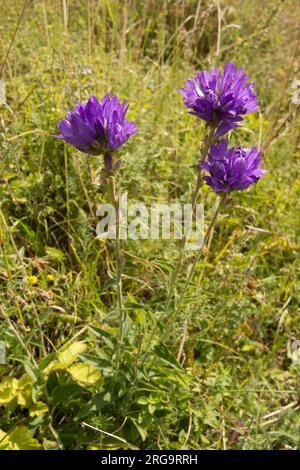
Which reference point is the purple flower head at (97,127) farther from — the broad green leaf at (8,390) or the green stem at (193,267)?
the broad green leaf at (8,390)

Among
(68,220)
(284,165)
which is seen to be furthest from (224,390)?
(284,165)

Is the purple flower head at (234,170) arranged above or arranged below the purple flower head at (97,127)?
below

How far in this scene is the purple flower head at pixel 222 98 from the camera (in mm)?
1162

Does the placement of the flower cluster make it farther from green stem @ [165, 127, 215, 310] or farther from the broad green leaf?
the broad green leaf

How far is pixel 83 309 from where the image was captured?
5.95 ft

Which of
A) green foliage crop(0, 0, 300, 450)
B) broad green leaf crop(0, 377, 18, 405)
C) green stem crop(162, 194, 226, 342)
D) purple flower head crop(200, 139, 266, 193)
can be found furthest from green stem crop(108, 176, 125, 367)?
broad green leaf crop(0, 377, 18, 405)

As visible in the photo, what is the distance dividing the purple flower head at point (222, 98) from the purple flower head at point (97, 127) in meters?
0.23

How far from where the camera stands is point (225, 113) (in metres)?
1.18

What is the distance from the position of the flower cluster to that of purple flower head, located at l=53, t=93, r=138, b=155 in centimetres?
24

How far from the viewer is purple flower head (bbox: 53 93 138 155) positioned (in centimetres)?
106

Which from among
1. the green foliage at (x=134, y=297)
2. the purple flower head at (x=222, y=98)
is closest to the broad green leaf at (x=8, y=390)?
the green foliage at (x=134, y=297)

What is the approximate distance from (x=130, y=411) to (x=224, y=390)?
1.31 ft

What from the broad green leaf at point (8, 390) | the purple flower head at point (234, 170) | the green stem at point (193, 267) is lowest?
the broad green leaf at point (8, 390)

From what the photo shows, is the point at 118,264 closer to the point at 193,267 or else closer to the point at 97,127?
the point at 193,267
